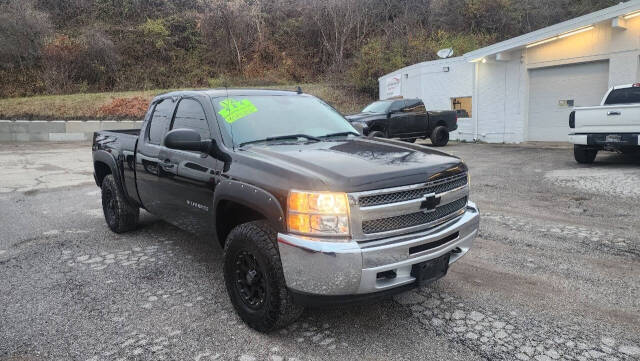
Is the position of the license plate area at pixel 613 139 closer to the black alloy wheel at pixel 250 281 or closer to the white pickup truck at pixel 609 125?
the white pickup truck at pixel 609 125

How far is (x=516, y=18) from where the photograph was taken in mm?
29078

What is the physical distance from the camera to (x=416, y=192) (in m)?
2.94

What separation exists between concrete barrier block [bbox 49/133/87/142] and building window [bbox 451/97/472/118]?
1513 centimetres

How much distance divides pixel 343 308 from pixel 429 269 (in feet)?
2.81

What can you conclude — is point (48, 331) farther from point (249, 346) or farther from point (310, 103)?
point (310, 103)

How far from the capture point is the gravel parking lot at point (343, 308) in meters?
2.88

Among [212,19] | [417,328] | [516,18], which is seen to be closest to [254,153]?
[417,328]

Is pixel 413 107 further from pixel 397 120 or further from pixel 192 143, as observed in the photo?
pixel 192 143

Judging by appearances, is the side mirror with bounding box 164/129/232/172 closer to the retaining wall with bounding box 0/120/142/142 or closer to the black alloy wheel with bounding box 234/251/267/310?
the black alloy wheel with bounding box 234/251/267/310

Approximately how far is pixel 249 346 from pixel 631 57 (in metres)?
14.5

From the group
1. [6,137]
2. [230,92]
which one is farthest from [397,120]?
[6,137]

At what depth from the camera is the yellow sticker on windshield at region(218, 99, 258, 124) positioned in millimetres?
3762

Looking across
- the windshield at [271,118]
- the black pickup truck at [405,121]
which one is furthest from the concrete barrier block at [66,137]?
the windshield at [271,118]

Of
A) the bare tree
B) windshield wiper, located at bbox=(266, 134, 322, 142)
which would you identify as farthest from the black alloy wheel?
the bare tree
